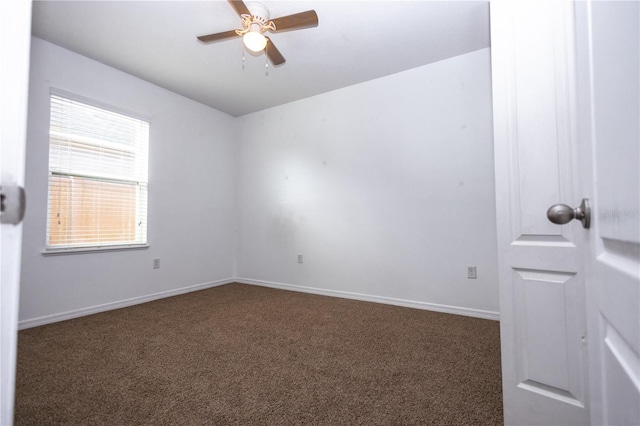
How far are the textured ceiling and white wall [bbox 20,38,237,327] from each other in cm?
25

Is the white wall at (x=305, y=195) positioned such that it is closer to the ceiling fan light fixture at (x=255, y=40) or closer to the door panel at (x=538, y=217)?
the ceiling fan light fixture at (x=255, y=40)

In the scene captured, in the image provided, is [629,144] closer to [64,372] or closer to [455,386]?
[455,386]

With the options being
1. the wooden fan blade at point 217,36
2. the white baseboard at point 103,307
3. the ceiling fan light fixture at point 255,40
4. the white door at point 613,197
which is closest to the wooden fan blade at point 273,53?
the ceiling fan light fixture at point 255,40

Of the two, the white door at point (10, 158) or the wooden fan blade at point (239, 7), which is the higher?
the wooden fan blade at point (239, 7)

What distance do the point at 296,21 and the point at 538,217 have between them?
2.00m

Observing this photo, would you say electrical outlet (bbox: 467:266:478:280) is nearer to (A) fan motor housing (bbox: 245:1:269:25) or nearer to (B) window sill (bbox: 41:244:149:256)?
(A) fan motor housing (bbox: 245:1:269:25)

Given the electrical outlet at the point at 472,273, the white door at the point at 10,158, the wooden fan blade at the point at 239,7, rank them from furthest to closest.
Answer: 1. the electrical outlet at the point at 472,273
2. the wooden fan blade at the point at 239,7
3. the white door at the point at 10,158

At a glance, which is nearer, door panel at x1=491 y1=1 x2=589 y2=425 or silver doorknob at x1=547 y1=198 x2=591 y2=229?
silver doorknob at x1=547 y1=198 x2=591 y2=229

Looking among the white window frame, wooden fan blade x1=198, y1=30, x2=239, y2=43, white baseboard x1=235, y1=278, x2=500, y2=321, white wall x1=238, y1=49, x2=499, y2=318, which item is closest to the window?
the white window frame

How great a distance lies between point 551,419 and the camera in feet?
3.39

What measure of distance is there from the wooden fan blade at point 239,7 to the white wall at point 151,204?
6.77ft

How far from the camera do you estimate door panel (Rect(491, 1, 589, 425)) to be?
3.30ft

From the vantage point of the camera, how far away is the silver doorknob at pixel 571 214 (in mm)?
639

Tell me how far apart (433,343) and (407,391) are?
2.46 ft
